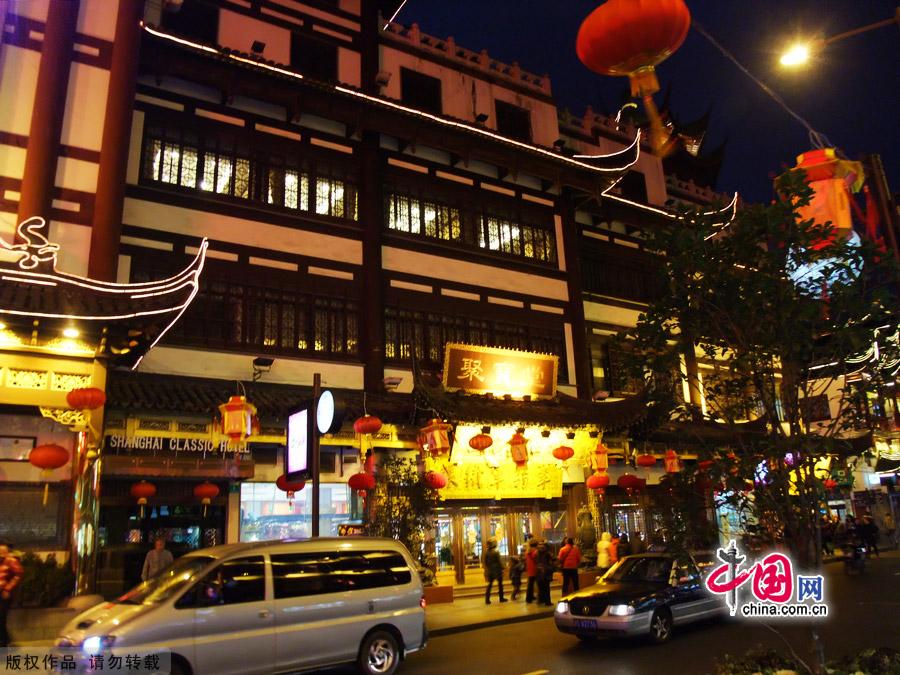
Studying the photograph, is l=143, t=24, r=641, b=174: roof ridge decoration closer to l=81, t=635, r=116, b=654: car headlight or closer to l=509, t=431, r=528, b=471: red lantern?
l=509, t=431, r=528, b=471: red lantern

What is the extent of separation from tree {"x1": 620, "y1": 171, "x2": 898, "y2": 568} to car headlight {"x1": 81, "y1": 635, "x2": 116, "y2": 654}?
637 cm

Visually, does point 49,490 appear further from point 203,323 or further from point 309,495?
point 309,495

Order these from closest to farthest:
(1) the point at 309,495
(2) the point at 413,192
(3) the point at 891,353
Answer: (3) the point at 891,353, (1) the point at 309,495, (2) the point at 413,192

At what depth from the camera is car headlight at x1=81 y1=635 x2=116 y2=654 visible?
24.4 feet

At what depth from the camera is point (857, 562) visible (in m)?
21.6

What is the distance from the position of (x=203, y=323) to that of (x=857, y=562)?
69.3 feet

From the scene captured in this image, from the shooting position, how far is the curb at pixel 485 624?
→ 13516 mm

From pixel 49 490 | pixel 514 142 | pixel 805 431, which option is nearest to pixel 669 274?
pixel 805 431

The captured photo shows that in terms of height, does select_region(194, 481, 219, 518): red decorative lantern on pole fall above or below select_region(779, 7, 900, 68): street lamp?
below

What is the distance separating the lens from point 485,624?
14.3m

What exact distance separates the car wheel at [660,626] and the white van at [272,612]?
402 centimetres

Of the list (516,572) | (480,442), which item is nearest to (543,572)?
(516,572)

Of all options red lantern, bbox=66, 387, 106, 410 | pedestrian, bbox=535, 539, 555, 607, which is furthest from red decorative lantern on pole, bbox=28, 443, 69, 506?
pedestrian, bbox=535, 539, 555, 607

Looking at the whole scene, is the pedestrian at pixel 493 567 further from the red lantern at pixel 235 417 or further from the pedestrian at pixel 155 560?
the pedestrian at pixel 155 560
